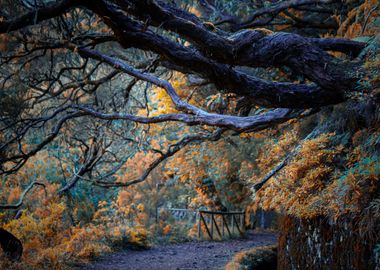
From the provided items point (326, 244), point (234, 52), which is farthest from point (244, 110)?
point (234, 52)

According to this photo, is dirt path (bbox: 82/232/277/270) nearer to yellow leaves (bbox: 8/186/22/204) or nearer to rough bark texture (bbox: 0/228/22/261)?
rough bark texture (bbox: 0/228/22/261)

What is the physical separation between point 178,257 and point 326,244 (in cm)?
584

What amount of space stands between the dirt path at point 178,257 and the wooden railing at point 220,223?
0.70 m

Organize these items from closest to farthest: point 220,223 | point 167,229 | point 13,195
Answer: point 13,195, point 167,229, point 220,223

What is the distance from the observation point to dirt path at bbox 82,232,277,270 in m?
9.80

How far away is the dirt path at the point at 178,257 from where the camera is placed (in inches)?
386

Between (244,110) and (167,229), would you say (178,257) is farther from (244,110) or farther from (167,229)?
(244,110)

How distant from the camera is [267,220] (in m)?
21.6

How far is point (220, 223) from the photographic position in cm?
1591

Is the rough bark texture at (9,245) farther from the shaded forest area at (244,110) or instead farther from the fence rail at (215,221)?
the fence rail at (215,221)

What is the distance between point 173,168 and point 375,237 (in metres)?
9.73

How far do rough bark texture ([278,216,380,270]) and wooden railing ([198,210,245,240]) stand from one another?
284 inches

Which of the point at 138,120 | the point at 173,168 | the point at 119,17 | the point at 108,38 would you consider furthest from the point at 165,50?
the point at 173,168

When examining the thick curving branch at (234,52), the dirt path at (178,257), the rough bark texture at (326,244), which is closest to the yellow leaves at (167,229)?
the dirt path at (178,257)
